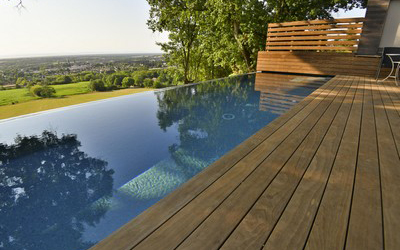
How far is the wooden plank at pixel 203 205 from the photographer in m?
0.81

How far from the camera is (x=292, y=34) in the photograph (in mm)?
7129

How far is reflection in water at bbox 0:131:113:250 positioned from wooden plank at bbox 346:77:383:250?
163 cm

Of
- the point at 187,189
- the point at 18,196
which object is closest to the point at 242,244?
the point at 187,189

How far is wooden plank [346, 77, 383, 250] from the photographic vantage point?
0.81m

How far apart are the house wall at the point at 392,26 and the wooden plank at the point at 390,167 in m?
4.01

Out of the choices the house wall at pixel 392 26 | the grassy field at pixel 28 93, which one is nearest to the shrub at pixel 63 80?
the grassy field at pixel 28 93

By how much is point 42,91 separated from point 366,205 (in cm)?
3575

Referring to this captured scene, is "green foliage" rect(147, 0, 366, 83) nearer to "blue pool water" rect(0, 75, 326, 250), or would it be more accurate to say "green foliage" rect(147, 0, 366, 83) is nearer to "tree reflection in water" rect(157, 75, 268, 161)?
"tree reflection in water" rect(157, 75, 268, 161)

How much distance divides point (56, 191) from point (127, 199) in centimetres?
73

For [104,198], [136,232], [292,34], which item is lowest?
[104,198]

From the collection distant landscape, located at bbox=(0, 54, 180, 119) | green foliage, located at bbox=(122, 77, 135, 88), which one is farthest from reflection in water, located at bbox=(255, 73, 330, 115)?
green foliage, located at bbox=(122, 77, 135, 88)

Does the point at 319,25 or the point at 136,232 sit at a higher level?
the point at 319,25

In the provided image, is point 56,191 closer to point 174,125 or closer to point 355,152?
point 174,125

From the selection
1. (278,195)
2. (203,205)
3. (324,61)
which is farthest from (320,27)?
(203,205)
